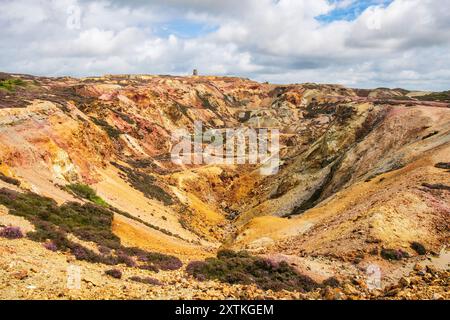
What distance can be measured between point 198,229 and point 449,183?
83.2 feet

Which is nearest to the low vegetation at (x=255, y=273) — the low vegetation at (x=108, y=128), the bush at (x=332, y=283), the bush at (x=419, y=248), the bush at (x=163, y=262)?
the bush at (x=332, y=283)

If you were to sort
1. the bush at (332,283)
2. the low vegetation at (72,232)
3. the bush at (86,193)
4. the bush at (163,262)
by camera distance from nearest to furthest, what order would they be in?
the low vegetation at (72,232)
the bush at (332,283)
the bush at (163,262)
the bush at (86,193)

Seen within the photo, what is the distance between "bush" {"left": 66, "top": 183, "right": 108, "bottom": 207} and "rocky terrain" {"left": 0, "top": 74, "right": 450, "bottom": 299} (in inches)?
7.2

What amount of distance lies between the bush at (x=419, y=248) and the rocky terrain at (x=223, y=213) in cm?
12

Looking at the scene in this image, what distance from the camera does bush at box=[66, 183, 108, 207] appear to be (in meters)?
32.2

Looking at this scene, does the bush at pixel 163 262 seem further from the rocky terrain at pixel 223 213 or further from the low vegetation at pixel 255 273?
the low vegetation at pixel 255 273

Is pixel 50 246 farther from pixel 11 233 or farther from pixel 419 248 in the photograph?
pixel 419 248

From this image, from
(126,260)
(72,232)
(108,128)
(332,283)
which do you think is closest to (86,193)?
(72,232)

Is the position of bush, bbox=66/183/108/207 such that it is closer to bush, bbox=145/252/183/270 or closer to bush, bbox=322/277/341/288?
bush, bbox=145/252/183/270

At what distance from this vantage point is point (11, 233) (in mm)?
16047

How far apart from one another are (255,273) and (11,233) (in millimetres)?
10527

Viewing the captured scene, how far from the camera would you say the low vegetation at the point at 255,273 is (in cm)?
1652

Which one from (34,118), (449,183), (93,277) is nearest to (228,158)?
(34,118)
